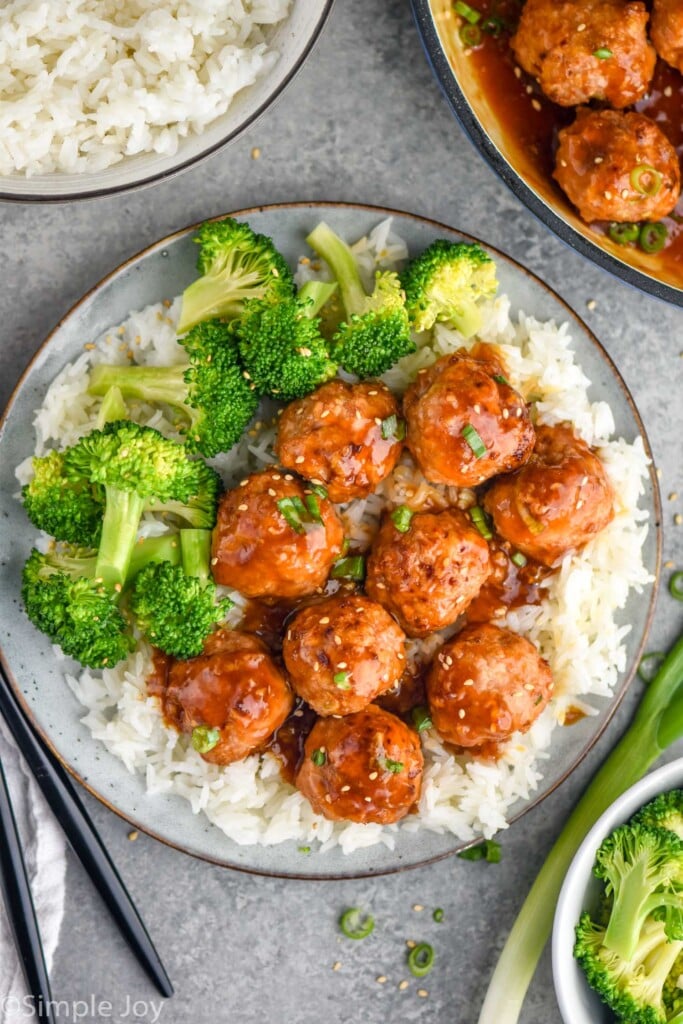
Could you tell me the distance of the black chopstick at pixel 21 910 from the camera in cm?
380

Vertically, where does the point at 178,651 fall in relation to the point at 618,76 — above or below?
below

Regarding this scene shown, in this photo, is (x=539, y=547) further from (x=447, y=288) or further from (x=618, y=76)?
(x=618, y=76)

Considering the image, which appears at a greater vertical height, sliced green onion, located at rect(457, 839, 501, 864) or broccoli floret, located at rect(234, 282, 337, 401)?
broccoli floret, located at rect(234, 282, 337, 401)

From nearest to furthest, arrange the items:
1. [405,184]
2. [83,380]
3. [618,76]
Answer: [618,76] < [83,380] < [405,184]

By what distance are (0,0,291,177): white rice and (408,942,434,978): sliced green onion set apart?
374 centimetres

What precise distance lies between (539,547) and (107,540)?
5.71ft

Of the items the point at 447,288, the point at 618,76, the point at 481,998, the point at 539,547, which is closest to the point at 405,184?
the point at 447,288

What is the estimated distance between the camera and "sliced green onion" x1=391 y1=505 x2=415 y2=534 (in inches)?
140

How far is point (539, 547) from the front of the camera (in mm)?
3648

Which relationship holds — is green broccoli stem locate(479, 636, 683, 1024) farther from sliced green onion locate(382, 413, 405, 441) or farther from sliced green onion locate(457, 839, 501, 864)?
sliced green onion locate(382, 413, 405, 441)

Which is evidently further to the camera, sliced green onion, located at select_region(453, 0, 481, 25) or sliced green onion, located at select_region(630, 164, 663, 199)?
sliced green onion, located at select_region(453, 0, 481, 25)

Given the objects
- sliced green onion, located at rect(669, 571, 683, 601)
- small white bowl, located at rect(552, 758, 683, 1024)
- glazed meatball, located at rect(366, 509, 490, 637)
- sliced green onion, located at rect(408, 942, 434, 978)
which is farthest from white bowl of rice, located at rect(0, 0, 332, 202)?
sliced green onion, located at rect(408, 942, 434, 978)

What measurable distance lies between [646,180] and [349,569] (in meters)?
1.95

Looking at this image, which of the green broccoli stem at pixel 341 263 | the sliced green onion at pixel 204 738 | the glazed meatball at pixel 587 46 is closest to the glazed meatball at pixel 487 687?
the sliced green onion at pixel 204 738
